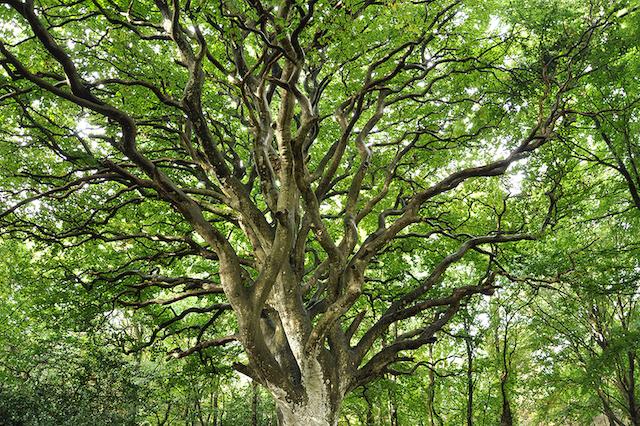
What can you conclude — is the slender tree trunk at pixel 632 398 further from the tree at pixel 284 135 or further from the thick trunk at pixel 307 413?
the thick trunk at pixel 307 413

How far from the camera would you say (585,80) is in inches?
324

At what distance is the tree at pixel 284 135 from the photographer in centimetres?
538

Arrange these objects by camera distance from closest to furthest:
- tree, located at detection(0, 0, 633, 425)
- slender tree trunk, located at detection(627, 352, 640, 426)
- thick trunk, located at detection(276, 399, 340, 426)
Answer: tree, located at detection(0, 0, 633, 425), thick trunk, located at detection(276, 399, 340, 426), slender tree trunk, located at detection(627, 352, 640, 426)

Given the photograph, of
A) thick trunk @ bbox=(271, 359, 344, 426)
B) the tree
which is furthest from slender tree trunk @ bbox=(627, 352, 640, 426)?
thick trunk @ bbox=(271, 359, 344, 426)

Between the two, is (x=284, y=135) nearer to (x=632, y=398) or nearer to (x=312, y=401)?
(x=312, y=401)

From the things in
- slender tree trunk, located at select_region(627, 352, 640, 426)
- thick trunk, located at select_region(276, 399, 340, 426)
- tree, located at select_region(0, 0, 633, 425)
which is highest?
tree, located at select_region(0, 0, 633, 425)

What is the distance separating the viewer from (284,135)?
5.51 meters

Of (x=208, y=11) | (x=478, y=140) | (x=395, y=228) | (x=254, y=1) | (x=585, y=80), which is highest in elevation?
(x=585, y=80)

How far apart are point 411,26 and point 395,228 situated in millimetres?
2943

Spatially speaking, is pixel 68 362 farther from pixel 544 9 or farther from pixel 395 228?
pixel 544 9

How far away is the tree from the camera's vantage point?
538 cm

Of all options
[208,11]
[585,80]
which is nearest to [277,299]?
[208,11]

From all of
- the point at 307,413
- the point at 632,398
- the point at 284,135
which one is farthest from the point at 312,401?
the point at 632,398

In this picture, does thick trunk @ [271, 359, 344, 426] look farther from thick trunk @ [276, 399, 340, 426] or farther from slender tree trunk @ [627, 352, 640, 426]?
slender tree trunk @ [627, 352, 640, 426]
